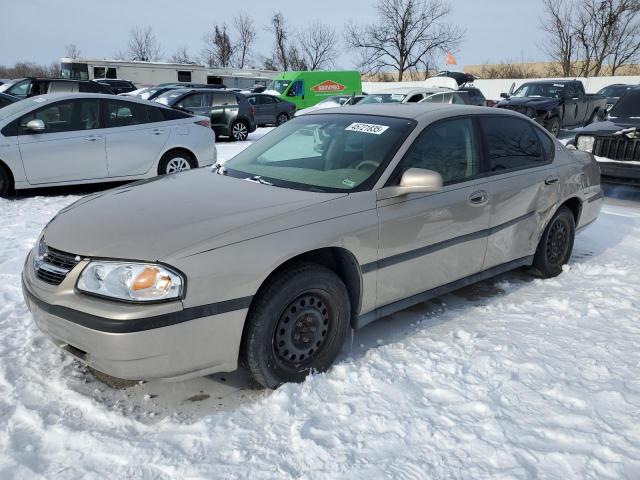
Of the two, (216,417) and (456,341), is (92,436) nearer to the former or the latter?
(216,417)

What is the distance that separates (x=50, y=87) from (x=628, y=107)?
14.4m

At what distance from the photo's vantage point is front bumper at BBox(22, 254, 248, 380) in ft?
8.32

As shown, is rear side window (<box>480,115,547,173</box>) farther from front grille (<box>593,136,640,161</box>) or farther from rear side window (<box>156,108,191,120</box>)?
rear side window (<box>156,108,191,120</box>)

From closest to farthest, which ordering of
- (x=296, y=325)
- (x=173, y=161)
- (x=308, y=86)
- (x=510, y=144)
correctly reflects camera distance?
(x=296, y=325)
(x=510, y=144)
(x=173, y=161)
(x=308, y=86)

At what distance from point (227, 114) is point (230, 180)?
13.1 m

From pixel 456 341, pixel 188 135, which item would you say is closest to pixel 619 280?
pixel 456 341

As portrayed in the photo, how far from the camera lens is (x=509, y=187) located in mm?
4219

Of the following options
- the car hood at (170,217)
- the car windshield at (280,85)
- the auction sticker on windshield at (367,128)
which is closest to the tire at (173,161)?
the car hood at (170,217)

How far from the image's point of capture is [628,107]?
9.49 m

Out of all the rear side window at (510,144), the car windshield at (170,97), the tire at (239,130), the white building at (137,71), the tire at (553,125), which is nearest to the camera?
the rear side window at (510,144)

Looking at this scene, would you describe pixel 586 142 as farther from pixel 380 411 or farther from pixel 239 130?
pixel 239 130

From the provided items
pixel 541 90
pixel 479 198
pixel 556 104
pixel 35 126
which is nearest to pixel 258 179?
pixel 479 198

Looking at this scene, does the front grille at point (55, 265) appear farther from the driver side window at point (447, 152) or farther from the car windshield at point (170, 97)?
the car windshield at point (170, 97)

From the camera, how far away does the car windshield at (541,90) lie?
16.8 meters
